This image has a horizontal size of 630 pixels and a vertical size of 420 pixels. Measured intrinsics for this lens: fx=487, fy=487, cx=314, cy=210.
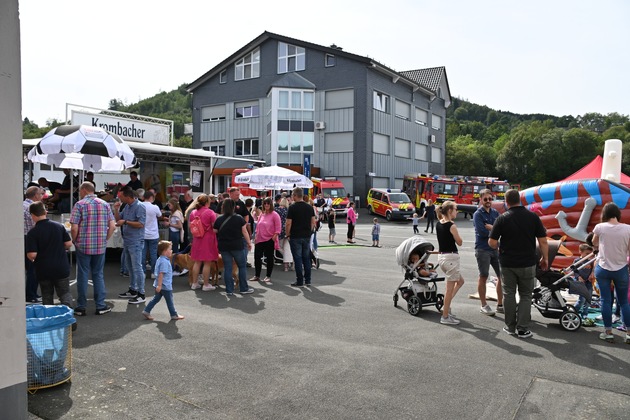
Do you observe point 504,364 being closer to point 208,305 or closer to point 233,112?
point 208,305

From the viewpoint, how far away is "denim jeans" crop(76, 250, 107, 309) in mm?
7398

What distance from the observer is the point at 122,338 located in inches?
247

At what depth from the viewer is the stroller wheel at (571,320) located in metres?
6.84

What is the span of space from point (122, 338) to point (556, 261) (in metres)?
7.84

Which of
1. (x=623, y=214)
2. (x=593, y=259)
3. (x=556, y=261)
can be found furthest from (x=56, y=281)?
(x=623, y=214)

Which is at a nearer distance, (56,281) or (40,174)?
(56,281)

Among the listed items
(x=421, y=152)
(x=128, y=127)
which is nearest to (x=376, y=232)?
(x=128, y=127)

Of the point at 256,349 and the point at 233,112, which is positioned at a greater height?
the point at 233,112

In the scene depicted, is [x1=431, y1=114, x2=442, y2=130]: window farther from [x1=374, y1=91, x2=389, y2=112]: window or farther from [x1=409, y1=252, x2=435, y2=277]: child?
[x1=409, y1=252, x2=435, y2=277]: child

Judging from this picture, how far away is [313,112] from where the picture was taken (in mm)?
39875

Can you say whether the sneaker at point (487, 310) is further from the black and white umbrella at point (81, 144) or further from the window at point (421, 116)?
the window at point (421, 116)

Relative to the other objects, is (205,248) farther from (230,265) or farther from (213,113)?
(213,113)

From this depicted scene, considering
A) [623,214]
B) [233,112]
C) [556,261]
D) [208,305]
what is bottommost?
[208,305]

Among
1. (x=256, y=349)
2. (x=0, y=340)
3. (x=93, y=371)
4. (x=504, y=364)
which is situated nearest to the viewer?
(x=0, y=340)
